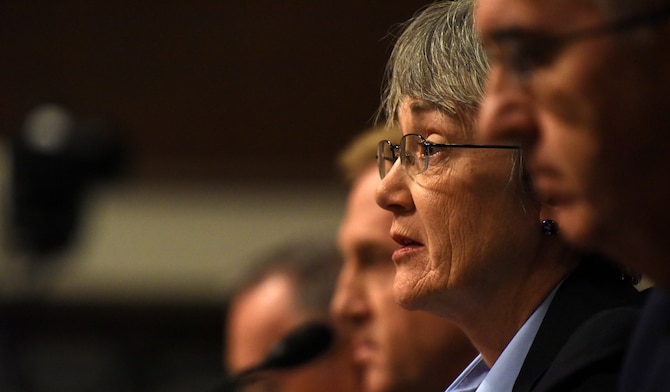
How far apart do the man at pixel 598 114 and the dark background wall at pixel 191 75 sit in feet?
13.9

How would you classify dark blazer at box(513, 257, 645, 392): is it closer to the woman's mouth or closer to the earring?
the earring

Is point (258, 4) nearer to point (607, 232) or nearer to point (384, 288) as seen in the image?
point (384, 288)

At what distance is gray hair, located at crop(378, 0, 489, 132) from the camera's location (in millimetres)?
1772

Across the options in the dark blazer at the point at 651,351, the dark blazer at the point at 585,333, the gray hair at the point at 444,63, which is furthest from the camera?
the gray hair at the point at 444,63

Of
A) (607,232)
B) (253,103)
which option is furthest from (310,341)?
(253,103)

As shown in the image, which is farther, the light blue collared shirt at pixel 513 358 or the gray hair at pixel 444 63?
the gray hair at pixel 444 63

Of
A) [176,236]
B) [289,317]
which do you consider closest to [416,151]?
[289,317]

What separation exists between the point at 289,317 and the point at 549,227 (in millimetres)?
1481

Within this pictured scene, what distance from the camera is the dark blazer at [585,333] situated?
56.1 inches

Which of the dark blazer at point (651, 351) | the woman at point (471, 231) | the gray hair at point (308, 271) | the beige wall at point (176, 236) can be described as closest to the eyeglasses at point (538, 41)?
the dark blazer at point (651, 351)

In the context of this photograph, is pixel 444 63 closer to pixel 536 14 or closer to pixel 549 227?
pixel 549 227

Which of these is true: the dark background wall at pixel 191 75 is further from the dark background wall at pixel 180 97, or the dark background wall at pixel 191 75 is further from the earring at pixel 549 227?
the earring at pixel 549 227

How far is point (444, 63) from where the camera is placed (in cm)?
180

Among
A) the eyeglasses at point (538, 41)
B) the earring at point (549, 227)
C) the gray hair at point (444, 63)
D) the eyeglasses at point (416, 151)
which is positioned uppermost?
the gray hair at point (444, 63)
